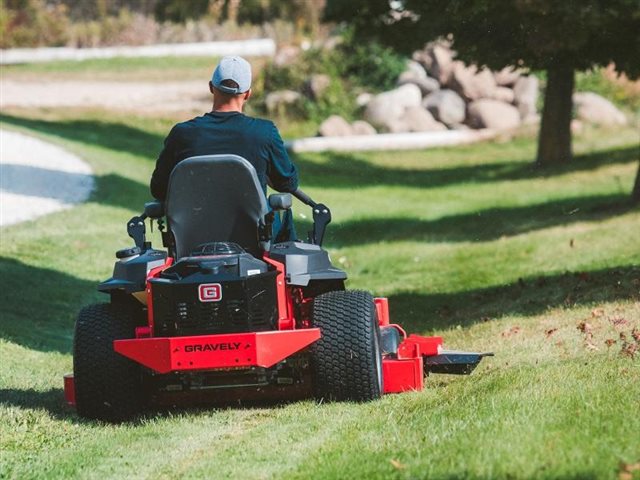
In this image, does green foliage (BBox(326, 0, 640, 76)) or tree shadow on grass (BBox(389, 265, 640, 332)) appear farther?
green foliage (BBox(326, 0, 640, 76))

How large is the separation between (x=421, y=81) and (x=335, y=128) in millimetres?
3962

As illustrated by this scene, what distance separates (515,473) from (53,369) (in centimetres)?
551

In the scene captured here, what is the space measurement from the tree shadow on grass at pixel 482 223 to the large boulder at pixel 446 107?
12.7 m

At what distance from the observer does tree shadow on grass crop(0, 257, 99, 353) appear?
11836 millimetres

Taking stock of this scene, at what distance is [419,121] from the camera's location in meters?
35.0

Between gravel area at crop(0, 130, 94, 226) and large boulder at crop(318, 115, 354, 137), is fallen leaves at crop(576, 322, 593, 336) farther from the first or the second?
large boulder at crop(318, 115, 354, 137)

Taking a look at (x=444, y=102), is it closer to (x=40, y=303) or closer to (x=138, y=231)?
(x=40, y=303)

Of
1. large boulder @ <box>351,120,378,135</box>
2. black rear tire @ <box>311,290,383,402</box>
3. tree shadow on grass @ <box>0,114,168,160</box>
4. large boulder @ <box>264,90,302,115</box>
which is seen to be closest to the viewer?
black rear tire @ <box>311,290,383,402</box>

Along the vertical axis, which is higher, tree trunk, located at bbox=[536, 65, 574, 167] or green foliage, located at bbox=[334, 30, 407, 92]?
green foliage, located at bbox=[334, 30, 407, 92]

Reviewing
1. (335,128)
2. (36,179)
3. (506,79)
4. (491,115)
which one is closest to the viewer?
(36,179)

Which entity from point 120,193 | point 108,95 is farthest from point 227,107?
point 108,95

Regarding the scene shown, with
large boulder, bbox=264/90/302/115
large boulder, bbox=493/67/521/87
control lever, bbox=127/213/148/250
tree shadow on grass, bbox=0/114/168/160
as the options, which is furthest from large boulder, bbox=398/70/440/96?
control lever, bbox=127/213/148/250

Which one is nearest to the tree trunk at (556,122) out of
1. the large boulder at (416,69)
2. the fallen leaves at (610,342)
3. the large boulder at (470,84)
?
the large boulder at (470,84)

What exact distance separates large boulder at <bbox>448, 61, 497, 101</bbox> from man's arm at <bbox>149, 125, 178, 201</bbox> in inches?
1129
